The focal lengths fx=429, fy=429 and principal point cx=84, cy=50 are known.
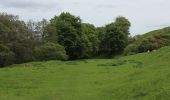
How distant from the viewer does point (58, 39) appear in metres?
74.5

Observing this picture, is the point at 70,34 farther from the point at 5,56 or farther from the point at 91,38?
the point at 5,56

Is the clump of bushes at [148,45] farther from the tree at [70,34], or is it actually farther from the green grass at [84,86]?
the green grass at [84,86]

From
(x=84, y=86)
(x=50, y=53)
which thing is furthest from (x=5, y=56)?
(x=84, y=86)

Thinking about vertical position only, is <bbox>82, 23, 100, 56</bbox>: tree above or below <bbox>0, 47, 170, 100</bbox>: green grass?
above

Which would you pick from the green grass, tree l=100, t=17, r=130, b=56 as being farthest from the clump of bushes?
the green grass

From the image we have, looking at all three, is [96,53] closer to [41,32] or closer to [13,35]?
[41,32]

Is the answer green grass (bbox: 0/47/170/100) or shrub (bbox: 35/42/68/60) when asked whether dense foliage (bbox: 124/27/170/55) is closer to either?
shrub (bbox: 35/42/68/60)

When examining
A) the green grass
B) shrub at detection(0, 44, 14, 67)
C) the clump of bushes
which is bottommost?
the green grass

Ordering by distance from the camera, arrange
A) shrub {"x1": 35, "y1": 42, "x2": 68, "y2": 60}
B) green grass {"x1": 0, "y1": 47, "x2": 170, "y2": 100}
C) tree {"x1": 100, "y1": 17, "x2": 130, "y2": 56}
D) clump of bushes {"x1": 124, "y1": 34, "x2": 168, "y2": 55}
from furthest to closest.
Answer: tree {"x1": 100, "y1": 17, "x2": 130, "y2": 56} → clump of bushes {"x1": 124, "y1": 34, "x2": 168, "y2": 55} → shrub {"x1": 35, "y1": 42, "x2": 68, "y2": 60} → green grass {"x1": 0, "y1": 47, "x2": 170, "y2": 100}

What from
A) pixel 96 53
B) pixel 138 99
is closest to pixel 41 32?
pixel 96 53

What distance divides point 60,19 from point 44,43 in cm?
1883

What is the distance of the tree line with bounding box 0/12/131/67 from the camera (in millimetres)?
54562

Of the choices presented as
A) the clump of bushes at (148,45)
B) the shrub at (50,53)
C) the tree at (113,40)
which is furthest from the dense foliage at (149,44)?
the tree at (113,40)

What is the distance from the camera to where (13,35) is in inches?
2138
